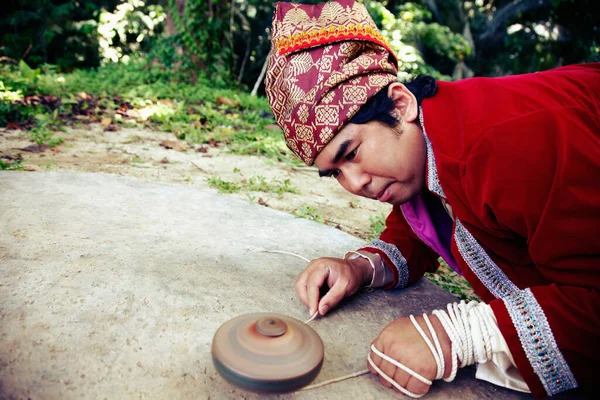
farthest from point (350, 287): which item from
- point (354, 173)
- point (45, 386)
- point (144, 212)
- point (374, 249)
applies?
point (144, 212)

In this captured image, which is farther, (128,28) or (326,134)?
(128,28)

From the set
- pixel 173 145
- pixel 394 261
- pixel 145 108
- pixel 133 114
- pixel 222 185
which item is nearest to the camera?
pixel 394 261

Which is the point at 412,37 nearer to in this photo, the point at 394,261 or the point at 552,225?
the point at 394,261

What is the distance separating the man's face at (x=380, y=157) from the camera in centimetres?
153

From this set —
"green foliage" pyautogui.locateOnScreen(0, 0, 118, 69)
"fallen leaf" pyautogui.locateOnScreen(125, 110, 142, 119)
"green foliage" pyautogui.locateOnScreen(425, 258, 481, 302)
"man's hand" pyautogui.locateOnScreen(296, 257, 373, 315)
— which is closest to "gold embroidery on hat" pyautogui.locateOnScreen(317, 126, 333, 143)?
"man's hand" pyautogui.locateOnScreen(296, 257, 373, 315)

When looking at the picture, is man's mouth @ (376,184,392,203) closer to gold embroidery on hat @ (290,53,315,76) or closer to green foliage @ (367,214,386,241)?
gold embroidery on hat @ (290,53,315,76)

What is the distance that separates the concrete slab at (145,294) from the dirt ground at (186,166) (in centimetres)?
77

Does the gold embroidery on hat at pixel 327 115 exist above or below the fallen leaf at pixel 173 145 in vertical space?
above

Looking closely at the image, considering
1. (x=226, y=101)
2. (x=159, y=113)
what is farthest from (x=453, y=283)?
(x=226, y=101)

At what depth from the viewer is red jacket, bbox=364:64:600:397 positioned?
112cm

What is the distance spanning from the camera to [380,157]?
5.02 feet

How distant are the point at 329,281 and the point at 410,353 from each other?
18.6 inches

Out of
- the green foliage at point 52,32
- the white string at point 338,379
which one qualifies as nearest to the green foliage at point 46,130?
the white string at point 338,379

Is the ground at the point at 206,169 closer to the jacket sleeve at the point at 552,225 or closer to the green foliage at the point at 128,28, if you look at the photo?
the jacket sleeve at the point at 552,225
